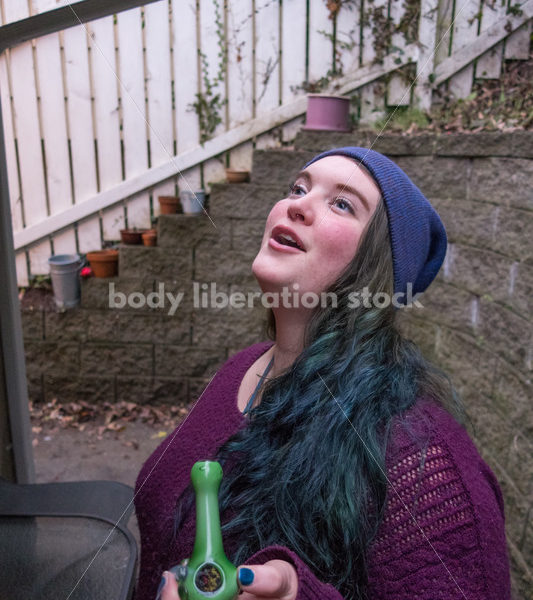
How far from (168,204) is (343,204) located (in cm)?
265

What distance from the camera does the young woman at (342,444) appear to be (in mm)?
863

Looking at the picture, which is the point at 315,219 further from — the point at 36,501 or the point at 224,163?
the point at 224,163

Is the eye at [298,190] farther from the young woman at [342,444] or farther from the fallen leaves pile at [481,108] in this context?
the fallen leaves pile at [481,108]

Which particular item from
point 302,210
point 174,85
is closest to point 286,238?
point 302,210

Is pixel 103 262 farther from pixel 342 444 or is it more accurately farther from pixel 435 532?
pixel 435 532

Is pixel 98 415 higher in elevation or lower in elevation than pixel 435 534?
lower

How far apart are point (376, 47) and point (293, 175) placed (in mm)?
951

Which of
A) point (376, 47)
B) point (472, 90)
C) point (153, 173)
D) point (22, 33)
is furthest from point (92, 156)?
point (22, 33)

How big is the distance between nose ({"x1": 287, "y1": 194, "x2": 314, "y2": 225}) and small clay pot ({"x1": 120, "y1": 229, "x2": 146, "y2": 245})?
105 inches

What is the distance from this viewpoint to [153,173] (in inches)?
143

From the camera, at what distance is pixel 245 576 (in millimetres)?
688

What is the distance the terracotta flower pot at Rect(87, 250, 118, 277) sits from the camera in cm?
357

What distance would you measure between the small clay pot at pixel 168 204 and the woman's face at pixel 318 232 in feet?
8.43

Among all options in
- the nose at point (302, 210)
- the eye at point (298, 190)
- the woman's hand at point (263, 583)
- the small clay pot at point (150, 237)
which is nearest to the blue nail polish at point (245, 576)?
the woman's hand at point (263, 583)
